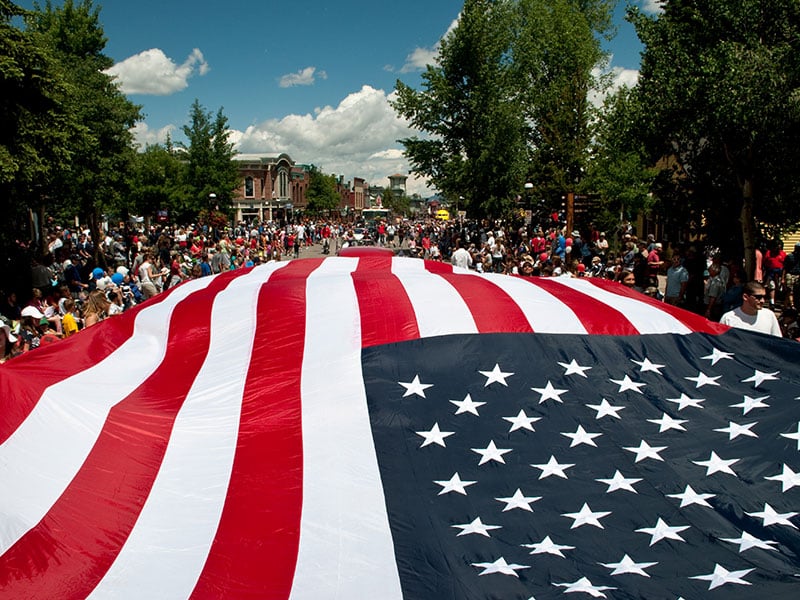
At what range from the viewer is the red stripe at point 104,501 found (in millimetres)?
3141

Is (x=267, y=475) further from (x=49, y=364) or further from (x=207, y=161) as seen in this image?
(x=207, y=161)

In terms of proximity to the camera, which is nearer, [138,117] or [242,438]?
[242,438]

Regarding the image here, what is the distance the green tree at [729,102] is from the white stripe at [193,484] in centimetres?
921

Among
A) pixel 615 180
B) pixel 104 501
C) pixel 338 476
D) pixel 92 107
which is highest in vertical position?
pixel 92 107

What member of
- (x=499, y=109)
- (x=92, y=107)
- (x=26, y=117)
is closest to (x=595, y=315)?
(x=26, y=117)

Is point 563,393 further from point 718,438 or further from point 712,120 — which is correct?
point 712,120

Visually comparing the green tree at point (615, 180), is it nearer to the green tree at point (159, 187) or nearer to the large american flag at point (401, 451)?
the large american flag at point (401, 451)

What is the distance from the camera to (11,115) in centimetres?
1419

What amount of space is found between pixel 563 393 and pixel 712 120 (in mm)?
8599

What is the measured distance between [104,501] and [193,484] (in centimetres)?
49

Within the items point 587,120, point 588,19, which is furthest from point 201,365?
point 588,19

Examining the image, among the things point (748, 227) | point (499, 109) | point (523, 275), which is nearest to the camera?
point (523, 275)

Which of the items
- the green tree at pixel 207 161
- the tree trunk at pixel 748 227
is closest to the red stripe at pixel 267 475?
the tree trunk at pixel 748 227

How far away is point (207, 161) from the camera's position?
128ft
